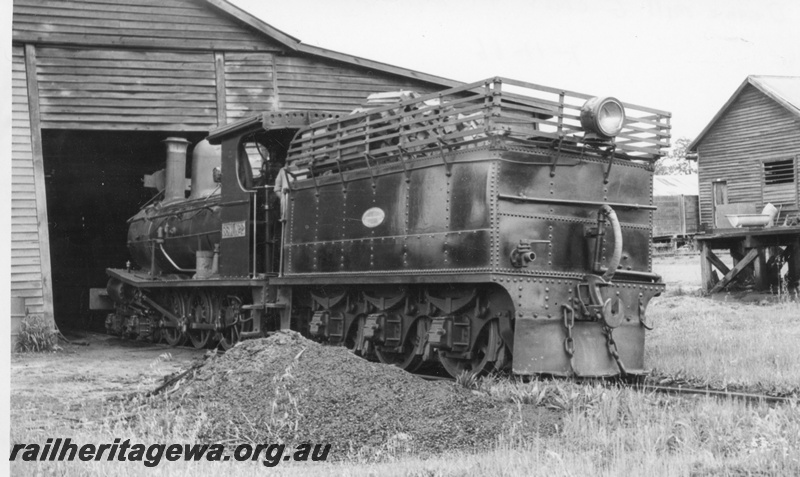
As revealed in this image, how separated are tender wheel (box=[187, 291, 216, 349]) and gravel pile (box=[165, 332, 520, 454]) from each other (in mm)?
5822

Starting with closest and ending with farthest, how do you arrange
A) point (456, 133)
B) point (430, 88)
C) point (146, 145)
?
point (456, 133), point (430, 88), point (146, 145)

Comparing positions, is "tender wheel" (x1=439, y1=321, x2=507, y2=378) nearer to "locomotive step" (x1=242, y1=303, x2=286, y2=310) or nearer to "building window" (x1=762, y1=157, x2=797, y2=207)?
"locomotive step" (x1=242, y1=303, x2=286, y2=310)

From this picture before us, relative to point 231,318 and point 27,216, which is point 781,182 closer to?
point 231,318

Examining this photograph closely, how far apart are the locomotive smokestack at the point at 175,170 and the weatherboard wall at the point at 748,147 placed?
16729 millimetres

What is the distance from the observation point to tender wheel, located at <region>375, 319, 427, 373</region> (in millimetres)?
9609

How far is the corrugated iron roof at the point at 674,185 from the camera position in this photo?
51.5 metres

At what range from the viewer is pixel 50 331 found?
14.2m

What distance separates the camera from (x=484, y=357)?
887 centimetres

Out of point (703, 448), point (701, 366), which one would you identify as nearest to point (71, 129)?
point (701, 366)

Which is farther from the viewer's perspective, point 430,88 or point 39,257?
point 430,88

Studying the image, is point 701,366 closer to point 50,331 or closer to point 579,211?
point 579,211

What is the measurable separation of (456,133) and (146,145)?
38.9ft

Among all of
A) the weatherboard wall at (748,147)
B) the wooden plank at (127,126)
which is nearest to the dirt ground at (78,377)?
the wooden plank at (127,126)

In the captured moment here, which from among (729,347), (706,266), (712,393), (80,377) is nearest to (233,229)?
(80,377)
